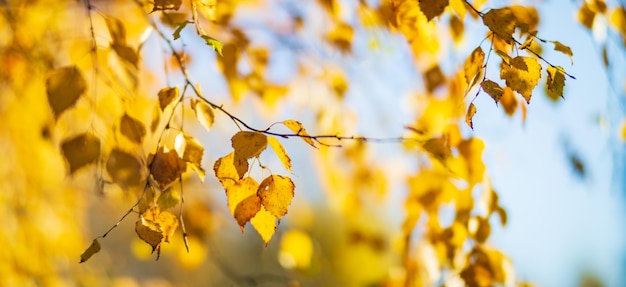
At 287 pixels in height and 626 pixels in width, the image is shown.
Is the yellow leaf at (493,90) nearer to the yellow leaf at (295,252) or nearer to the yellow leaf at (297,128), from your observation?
the yellow leaf at (297,128)

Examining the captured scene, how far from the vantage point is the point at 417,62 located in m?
1.40

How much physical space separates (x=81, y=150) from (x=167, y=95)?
170 millimetres

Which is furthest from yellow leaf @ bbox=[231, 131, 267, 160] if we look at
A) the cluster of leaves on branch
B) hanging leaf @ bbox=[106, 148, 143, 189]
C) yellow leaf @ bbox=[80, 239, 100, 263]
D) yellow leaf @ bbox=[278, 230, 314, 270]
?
yellow leaf @ bbox=[278, 230, 314, 270]

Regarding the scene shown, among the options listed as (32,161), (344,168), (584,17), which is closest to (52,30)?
(32,161)

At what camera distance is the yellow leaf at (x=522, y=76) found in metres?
0.61

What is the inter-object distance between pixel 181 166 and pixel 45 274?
119 centimetres

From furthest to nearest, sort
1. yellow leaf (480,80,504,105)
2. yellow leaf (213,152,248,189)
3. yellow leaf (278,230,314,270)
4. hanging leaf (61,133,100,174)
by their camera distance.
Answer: yellow leaf (278,230,314,270) → hanging leaf (61,133,100,174) → yellow leaf (213,152,248,189) → yellow leaf (480,80,504,105)

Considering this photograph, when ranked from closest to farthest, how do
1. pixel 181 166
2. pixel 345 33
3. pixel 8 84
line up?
pixel 181 166 → pixel 345 33 → pixel 8 84

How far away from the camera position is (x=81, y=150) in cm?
82

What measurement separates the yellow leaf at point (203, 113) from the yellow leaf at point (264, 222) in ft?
0.38

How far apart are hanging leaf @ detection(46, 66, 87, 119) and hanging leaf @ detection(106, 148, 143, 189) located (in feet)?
0.39

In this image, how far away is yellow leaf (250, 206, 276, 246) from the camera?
0.70 m

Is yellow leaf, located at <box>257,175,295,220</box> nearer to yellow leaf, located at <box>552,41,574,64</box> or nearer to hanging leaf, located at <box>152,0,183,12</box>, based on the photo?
hanging leaf, located at <box>152,0,183,12</box>

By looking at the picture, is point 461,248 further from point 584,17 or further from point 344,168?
point 344,168
